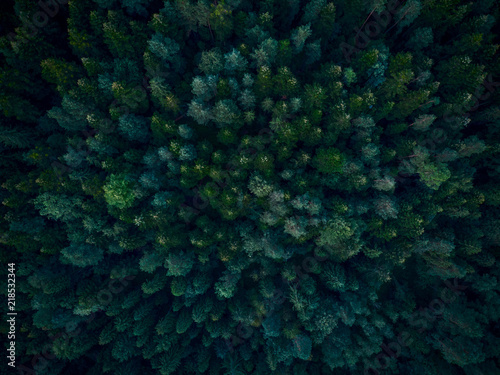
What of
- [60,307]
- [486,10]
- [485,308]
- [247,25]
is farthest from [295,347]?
[486,10]

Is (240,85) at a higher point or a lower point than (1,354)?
higher

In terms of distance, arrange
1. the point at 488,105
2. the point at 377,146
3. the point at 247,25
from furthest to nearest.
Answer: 1. the point at 488,105
2. the point at 377,146
3. the point at 247,25

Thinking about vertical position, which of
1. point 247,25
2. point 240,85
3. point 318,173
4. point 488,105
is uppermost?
point 488,105

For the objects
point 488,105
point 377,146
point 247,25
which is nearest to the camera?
point 247,25

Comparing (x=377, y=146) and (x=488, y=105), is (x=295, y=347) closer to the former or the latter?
(x=377, y=146)

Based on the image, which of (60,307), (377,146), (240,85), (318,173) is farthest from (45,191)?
(377,146)

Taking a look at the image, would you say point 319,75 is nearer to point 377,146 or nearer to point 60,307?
point 377,146

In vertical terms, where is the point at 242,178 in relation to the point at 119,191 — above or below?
above

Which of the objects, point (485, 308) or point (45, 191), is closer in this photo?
point (45, 191)
